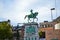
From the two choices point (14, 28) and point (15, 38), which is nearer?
point (15, 38)

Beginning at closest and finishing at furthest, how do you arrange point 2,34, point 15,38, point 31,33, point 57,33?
point 31,33
point 57,33
point 2,34
point 15,38

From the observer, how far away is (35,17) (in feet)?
154

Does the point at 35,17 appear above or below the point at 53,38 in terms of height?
above

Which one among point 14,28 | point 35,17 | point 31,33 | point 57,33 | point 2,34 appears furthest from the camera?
point 14,28

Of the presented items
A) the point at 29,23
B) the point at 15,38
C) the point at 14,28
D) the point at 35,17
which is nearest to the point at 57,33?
the point at 35,17

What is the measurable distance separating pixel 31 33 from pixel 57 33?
10287mm

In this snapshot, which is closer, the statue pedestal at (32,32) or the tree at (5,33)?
the statue pedestal at (32,32)

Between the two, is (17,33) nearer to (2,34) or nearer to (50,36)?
(2,34)

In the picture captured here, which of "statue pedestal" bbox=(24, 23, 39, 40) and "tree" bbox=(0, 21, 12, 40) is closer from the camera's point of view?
"statue pedestal" bbox=(24, 23, 39, 40)

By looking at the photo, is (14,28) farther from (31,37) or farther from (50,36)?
(31,37)

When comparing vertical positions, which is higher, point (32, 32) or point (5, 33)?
point (32, 32)

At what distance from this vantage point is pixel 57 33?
166ft

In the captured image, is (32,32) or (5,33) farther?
(5,33)

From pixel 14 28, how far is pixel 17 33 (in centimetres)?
493
